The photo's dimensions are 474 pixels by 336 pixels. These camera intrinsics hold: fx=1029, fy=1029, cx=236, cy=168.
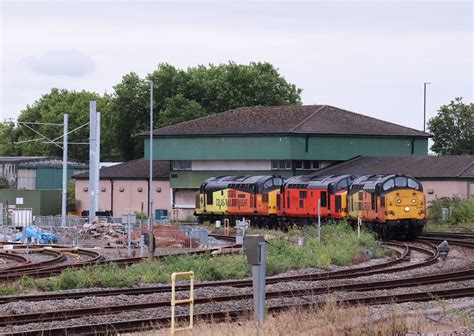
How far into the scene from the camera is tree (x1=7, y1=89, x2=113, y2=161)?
129 meters

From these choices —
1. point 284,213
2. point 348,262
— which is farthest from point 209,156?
point 348,262

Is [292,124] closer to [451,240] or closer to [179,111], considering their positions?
[179,111]

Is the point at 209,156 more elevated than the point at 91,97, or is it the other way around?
the point at 91,97

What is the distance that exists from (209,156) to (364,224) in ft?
98.1

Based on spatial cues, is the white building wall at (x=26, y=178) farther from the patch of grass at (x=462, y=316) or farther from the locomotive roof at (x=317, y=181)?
the patch of grass at (x=462, y=316)

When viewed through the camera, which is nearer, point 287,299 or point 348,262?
point 287,299

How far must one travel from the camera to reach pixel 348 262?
3309 centimetres

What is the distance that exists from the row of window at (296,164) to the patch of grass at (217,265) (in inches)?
1288

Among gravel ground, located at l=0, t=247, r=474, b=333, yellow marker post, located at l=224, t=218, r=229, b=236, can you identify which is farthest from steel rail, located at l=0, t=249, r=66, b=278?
yellow marker post, located at l=224, t=218, r=229, b=236

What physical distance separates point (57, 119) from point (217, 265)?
109354 mm

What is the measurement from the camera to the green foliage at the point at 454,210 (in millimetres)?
57469

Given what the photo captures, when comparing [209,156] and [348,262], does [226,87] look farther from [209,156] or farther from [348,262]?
[348,262]

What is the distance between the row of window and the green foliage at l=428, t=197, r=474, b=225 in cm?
1396

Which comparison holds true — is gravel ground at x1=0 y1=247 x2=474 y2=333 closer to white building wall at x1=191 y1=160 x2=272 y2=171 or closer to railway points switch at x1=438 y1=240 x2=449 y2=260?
railway points switch at x1=438 y1=240 x2=449 y2=260
